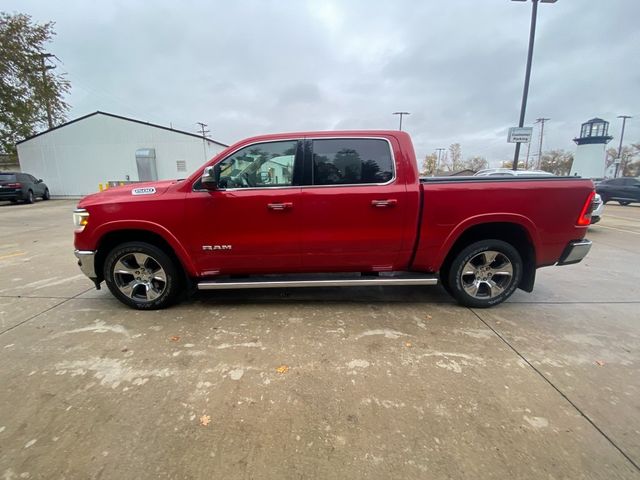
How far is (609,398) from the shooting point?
2.20 metres

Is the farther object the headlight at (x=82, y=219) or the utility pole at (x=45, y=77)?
the utility pole at (x=45, y=77)

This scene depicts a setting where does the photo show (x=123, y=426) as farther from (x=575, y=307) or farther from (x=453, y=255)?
(x=575, y=307)

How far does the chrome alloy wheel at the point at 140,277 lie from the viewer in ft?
11.6

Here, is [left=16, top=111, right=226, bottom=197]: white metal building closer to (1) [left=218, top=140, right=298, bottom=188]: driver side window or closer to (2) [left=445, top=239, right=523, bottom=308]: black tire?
(1) [left=218, top=140, right=298, bottom=188]: driver side window

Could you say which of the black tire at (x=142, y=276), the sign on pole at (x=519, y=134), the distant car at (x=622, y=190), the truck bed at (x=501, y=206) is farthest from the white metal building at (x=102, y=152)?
the distant car at (x=622, y=190)

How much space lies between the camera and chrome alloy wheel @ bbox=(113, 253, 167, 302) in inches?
139

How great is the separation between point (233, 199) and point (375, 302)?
206cm

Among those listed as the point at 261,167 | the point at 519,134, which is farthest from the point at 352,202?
the point at 519,134

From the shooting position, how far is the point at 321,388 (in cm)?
230

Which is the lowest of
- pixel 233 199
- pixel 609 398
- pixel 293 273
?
pixel 609 398

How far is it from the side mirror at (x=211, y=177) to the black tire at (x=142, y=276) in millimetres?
951

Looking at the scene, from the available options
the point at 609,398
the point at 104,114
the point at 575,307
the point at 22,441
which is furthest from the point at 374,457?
the point at 104,114

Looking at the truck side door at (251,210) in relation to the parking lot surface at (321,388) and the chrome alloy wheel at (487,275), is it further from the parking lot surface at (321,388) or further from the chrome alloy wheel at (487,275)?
the chrome alloy wheel at (487,275)

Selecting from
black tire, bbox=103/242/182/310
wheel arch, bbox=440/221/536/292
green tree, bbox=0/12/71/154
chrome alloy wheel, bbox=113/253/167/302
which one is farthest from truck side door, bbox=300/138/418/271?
green tree, bbox=0/12/71/154
